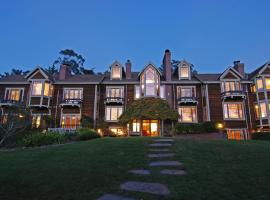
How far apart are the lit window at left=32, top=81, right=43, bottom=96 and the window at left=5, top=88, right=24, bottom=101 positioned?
2.02m

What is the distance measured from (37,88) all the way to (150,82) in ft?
48.3

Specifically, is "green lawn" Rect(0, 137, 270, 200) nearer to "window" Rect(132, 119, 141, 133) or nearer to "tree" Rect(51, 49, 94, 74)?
"window" Rect(132, 119, 141, 133)

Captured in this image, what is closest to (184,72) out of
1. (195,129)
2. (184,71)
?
(184,71)

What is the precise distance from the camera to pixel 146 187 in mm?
5434

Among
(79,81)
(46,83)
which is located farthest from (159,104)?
(46,83)

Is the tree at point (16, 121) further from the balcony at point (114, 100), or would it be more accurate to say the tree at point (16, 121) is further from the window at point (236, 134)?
the window at point (236, 134)

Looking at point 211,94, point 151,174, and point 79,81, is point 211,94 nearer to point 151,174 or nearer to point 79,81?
point 79,81

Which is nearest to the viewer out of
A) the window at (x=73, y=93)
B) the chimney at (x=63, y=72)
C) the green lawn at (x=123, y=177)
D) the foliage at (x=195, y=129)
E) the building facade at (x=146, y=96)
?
the green lawn at (x=123, y=177)

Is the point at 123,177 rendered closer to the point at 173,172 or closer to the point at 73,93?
the point at 173,172

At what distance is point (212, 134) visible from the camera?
20.2 m

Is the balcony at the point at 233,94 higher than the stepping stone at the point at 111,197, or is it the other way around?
the balcony at the point at 233,94

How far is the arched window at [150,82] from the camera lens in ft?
82.8

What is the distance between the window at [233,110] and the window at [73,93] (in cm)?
1905

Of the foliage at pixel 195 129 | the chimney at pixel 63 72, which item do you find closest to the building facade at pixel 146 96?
the chimney at pixel 63 72
